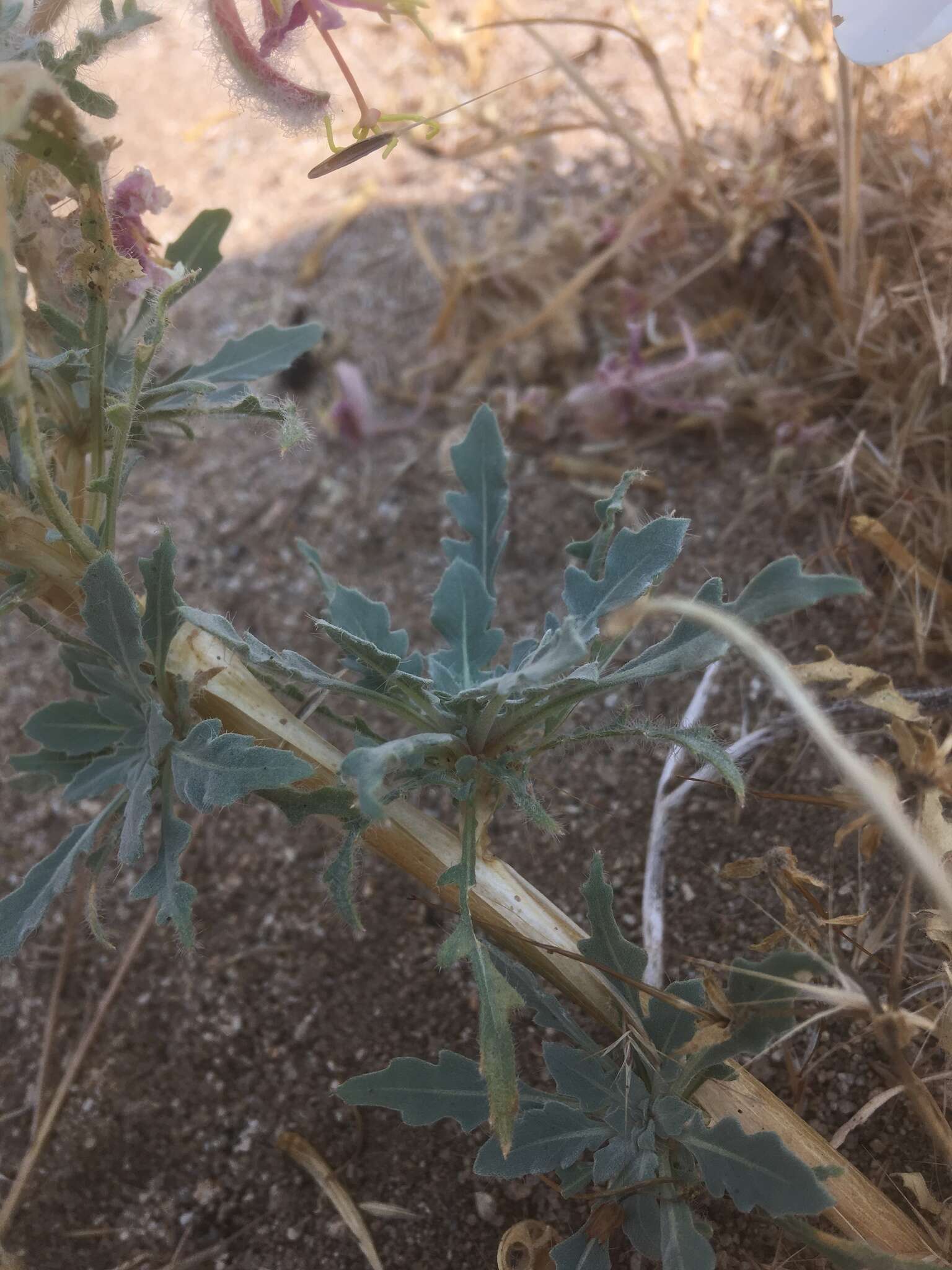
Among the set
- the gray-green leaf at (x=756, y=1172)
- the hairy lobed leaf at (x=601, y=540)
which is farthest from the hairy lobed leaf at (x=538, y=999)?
the hairy lobed leaf at (x=601, y=540)

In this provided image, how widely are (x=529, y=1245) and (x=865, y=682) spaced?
0.58 meters

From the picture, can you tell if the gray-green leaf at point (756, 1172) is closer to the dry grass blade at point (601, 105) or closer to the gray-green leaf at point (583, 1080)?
the gray-green leaf at point (583, 1080)

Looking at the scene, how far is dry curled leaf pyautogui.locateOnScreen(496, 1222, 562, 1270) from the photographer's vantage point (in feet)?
2.84

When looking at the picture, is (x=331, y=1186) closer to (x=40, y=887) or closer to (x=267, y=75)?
(x=40, y=887)

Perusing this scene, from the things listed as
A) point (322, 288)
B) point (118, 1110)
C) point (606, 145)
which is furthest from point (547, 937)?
point (606, 145)

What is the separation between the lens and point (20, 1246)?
1.05m

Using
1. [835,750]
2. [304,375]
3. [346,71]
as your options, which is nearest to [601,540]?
[835,750]

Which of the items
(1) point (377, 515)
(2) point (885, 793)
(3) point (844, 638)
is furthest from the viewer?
(1) point (377, 515)

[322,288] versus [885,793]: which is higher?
[322,288]

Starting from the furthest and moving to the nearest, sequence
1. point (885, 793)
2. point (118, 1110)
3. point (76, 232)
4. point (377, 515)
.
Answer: point (377, 515) < point (118, 1110) < point (76, 232) < point (885, 793)

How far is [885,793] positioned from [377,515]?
1084 mm

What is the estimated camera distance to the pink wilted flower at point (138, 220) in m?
0.96

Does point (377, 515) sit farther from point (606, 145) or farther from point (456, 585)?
point (606, 145)

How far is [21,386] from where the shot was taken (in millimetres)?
633
